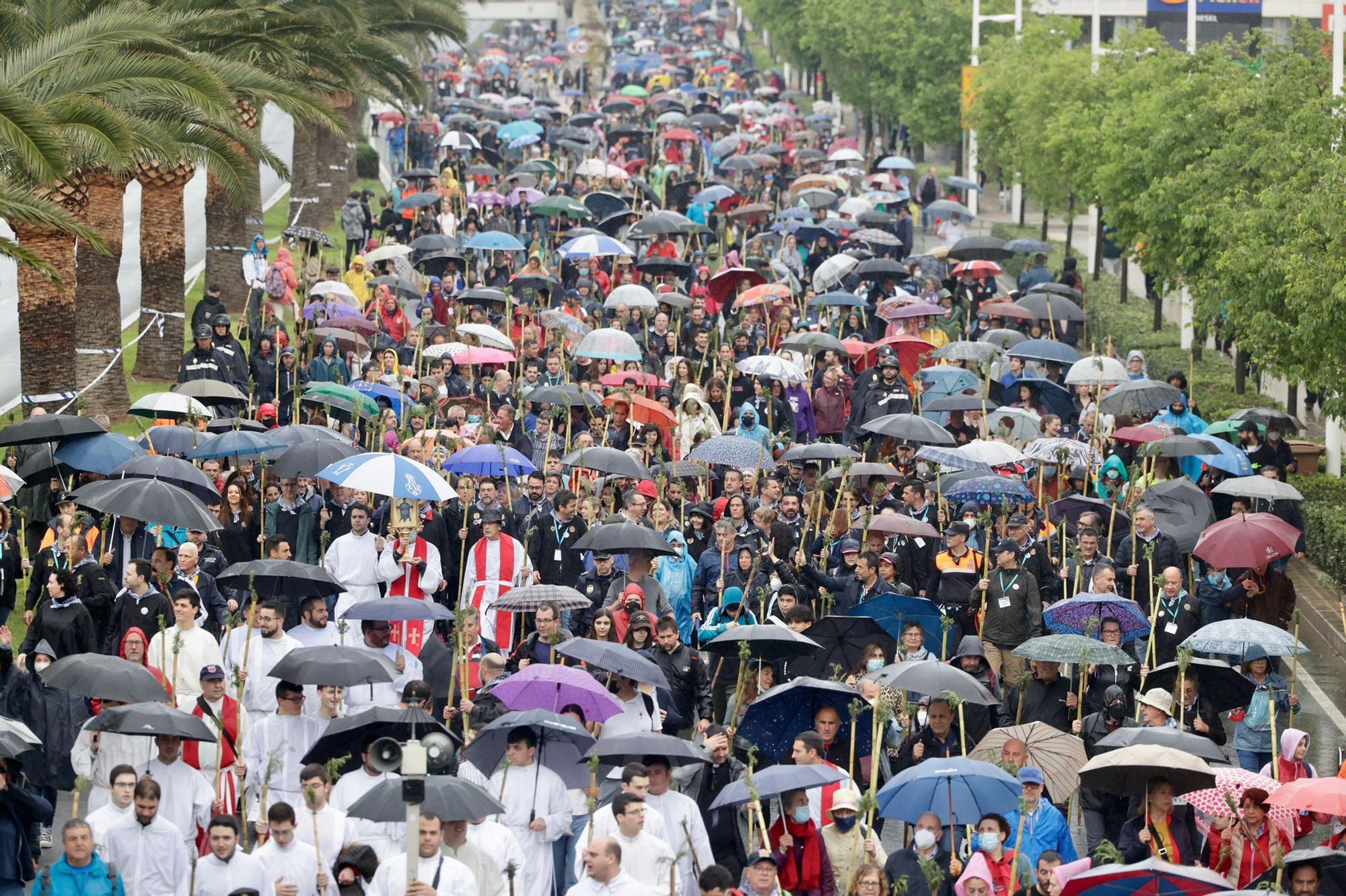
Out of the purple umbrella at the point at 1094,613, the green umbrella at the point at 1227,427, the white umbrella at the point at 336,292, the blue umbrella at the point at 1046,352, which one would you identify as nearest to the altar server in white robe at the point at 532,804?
the purple umbrella at the point at 1094,613

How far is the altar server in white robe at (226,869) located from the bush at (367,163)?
40.5 m

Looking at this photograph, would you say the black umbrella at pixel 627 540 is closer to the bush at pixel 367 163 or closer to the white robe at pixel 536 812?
the white robe at pixel 536 812

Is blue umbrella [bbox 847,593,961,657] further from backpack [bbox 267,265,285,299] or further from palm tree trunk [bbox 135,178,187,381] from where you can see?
backpack [bbox 267,265,285,299]

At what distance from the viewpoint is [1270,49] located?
2962 cm

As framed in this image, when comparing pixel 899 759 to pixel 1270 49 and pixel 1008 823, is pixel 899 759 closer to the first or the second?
pixel 1008 823

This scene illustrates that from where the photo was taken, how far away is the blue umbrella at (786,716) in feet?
46.3

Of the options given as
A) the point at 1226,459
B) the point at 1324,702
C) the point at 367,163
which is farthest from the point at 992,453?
the point at 367,163

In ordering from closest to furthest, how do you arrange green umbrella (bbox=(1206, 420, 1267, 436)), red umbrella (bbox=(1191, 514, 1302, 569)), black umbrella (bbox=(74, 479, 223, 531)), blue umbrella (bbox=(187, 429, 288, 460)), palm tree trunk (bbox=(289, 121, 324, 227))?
black umbrella (bbox=(74, 479, 223, 531)), red umbrella (bbox=(1191, 514, 1302, 569)), blue umbrella (bbox=(187, 429, 288, 460)), green umbrella (bbox=(1206, 420, 1267, 436)), palm tree trunk (bbox=(289, 121, 324, 227))

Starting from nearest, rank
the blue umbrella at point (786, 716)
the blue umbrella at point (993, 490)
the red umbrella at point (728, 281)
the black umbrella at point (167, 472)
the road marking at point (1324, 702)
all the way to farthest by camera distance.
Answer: the blue umbrella at point (786, 716), the black umbrella at point (167, 472), the road marking at point (1324, 702), the blue umbrella at point (993, 490), the red umbrella at point (728, 281)

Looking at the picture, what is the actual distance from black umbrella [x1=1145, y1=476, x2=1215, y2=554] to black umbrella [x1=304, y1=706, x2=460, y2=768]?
7802mm

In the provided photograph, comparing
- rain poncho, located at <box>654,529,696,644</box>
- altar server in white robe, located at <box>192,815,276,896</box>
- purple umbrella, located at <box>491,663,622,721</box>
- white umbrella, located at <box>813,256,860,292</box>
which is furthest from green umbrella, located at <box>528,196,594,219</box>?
altar server in white robe, located at <box>192,815,276,896</box>

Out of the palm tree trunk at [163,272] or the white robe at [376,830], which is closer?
the white robe at [376,830]

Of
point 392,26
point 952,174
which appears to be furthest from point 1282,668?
point 952,174

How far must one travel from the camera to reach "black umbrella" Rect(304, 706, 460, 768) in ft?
42.5
